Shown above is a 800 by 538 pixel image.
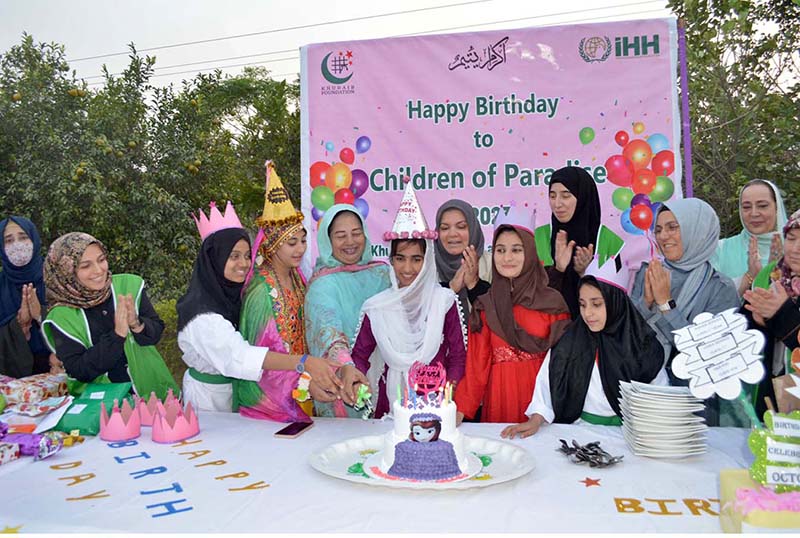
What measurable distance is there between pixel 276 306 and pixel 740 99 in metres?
4.31

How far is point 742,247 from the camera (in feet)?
11.7

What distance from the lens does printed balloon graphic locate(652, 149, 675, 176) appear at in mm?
3873

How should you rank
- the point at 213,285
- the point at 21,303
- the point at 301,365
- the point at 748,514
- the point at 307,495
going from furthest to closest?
1. the point at 21,303
2. the point at 213,285
3. the point at 301,365
4. the point at 307,495
5. the point at 748,514

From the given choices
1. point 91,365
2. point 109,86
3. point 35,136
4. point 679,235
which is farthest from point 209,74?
point 679,235

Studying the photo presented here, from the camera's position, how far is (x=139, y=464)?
2090 mm

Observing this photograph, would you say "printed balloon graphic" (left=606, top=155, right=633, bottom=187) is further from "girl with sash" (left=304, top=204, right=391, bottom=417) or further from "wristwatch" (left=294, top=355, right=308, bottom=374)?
"wristwatch" (left=294, top=355, right=308, bottom=374)

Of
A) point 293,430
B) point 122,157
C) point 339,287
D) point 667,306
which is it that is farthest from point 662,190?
point 122,157

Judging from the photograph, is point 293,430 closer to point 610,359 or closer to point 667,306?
point 610,359

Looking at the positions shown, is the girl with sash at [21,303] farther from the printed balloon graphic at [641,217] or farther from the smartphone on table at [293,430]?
the printed balloon graphic at [641,217]

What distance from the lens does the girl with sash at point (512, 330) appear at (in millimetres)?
2918

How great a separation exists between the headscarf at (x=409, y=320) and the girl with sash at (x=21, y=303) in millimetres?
1883

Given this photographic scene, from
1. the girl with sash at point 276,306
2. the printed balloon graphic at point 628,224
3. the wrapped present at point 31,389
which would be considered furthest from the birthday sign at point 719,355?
the wrapped present at point 31,389

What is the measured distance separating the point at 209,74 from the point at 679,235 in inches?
204

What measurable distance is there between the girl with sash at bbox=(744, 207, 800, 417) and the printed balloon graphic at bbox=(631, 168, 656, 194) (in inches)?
46.5
